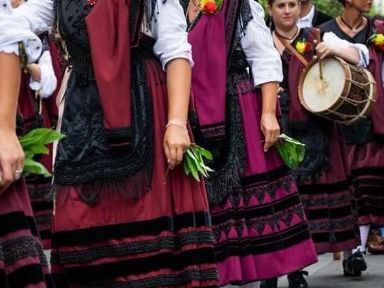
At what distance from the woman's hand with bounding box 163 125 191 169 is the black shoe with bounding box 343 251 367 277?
151 inches

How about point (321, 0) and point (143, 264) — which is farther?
point (321, 0)

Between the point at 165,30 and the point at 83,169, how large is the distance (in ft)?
2.02

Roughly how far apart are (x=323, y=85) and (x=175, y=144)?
11.5 feet

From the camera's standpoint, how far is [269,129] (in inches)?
256

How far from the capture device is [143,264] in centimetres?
485

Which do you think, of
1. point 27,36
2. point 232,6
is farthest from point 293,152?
point 27,36

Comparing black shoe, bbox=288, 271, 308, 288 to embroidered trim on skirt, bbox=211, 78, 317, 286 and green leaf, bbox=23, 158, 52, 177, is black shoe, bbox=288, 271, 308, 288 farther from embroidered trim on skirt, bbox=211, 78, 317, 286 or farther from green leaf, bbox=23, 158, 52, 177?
green leaf, bbox=23, 158, 52, 177

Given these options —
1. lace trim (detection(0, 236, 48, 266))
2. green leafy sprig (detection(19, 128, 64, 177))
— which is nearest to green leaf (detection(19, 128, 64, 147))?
green leafy sprig (detection(19, 128, 64, 177))

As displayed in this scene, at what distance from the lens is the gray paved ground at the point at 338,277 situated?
8.10 metres

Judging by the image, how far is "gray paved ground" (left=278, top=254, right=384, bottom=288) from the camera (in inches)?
319

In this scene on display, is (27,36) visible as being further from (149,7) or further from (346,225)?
(346,225)

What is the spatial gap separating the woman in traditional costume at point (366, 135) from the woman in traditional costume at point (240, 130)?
2684 millimetres

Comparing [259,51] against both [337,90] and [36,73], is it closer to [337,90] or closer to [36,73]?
[36,73]

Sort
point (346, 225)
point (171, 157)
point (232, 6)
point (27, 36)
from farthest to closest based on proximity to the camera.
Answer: point (346, 225)
point (232, 6)
point (171, 157)
point (27, 36)
